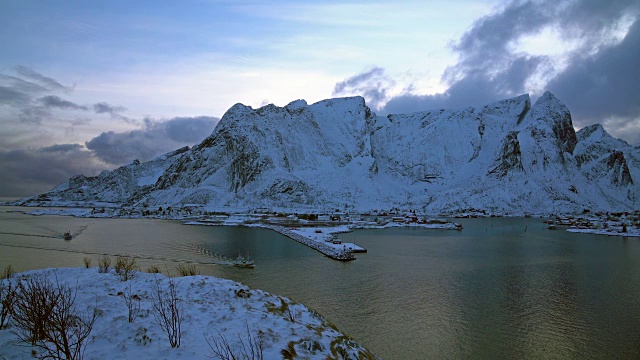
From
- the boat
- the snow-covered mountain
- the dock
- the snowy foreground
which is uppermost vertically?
the snow-covered mountain

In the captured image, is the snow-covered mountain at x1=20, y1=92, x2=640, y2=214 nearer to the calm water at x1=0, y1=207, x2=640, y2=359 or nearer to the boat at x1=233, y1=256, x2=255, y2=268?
the calm water at x1=0, y1=207, x2=640, y2=359

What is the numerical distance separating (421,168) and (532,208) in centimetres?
4492

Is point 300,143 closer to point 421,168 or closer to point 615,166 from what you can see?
point 421,168

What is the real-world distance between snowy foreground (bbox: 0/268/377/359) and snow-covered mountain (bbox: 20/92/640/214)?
107576mm

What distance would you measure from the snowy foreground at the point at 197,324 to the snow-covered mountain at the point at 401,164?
108 meters

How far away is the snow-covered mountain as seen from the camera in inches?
5153

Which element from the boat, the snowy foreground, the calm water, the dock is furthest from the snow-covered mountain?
the snowy foreground

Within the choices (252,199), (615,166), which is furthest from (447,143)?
(252,199)

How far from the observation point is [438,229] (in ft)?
259

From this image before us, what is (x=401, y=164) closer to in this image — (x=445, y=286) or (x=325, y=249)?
(x=325, y=249)

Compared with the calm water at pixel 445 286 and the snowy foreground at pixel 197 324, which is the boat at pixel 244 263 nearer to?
the calm water at pixel 445 286

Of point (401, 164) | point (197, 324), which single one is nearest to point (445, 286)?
point (197, 324)

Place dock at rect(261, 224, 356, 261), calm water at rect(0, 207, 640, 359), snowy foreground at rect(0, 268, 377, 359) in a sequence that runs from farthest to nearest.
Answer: dock at rect(261, 224, 356, 261), calm water at rect(0, 207, 640, 359), snowy foreground at rect(0, 268, 377, 359)

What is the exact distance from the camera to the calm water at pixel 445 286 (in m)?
17.8
